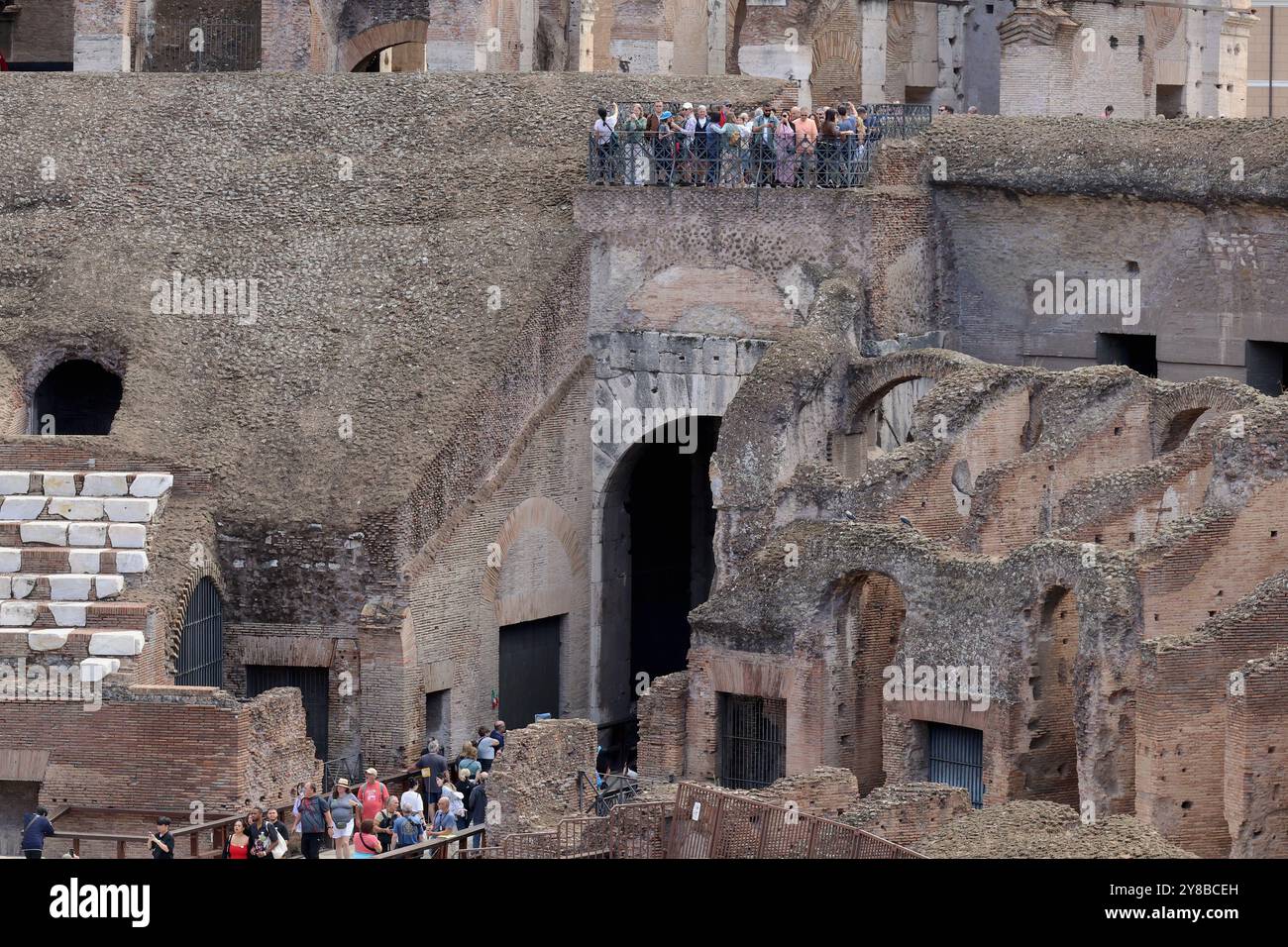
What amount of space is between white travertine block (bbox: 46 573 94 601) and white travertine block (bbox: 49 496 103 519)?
99cm

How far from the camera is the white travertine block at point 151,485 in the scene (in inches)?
1574

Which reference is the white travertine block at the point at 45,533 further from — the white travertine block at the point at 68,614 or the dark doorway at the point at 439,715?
the dark doorway at the point at 439,715

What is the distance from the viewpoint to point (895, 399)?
43.1 meters

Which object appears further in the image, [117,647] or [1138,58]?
[1138,58]

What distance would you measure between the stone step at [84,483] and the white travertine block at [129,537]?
2.28 feet

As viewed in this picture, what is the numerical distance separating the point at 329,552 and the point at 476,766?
3.21 m

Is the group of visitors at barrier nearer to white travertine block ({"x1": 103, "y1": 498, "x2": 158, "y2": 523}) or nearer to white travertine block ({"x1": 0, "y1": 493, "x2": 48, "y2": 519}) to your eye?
white travertine block ({"x1": 103, "y1": 498, "x2": 158, "y2": 523})

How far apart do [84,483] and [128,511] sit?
1.90 ft

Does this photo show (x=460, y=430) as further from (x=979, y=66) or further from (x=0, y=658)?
(x=979, y=66)

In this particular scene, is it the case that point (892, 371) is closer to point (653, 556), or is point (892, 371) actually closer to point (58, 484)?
point (653, 556)

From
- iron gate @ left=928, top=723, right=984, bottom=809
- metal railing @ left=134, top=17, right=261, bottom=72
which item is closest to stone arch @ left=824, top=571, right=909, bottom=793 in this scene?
iron gate @ left=928, top=723, right=984, bottom=809

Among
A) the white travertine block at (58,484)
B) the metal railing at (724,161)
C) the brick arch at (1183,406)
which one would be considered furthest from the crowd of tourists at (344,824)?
the metal railing at (724,161)
